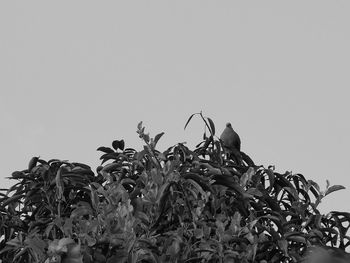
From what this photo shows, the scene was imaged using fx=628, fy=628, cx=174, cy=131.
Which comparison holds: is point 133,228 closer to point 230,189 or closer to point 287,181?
point 230,189

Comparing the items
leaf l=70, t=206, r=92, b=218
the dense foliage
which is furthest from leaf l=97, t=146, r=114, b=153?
leaf l=70, t=206, r=92, b=218

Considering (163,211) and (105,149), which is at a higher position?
(105,149)

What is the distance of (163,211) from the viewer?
399 centimetres

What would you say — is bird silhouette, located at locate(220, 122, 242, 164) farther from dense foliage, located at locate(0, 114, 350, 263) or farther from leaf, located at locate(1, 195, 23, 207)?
leaf, located at locate(1, 195, 23, 207)

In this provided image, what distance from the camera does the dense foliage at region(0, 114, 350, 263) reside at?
3729 mm

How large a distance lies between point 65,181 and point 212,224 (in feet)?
3.88

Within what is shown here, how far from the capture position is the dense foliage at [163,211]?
12.2 feet

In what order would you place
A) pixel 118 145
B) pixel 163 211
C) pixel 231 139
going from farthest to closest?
pixel 231 139 → pixel 118 145 → pixel 163 211

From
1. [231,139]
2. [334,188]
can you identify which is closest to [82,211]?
[231,139]

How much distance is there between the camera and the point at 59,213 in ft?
14.0

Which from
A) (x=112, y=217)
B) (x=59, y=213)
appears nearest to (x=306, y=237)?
(x=112, y=217)

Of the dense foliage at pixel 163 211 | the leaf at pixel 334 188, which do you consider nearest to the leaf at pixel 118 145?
the dense foliage at pixel 163 211

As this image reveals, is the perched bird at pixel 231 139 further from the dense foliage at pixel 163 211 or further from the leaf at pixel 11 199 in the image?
the leaf at pixel 11 199

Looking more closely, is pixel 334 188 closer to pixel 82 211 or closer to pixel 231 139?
pixel 231 139
